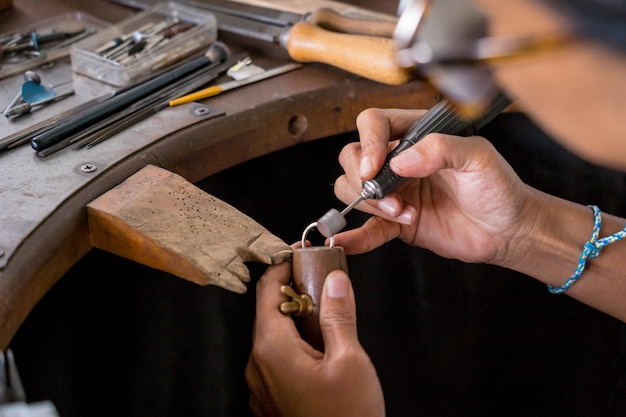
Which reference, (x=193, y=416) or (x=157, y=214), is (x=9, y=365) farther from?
(x=193, y=416)

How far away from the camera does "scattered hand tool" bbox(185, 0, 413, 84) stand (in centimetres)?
125

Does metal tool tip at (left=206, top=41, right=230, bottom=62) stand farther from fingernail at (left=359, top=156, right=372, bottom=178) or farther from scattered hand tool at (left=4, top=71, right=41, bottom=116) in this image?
fingernail at (left=359, top=156, right=372, bottom=178)

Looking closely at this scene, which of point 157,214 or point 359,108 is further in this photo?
point 359,108

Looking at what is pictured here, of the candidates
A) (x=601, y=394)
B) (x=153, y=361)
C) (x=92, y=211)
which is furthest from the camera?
(x=601, y=394)

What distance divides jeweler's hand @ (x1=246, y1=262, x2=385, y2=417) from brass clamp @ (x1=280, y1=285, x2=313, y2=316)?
0.03 ft

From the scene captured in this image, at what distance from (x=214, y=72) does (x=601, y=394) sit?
928mm

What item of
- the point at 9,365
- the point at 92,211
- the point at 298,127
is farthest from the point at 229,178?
the point at 9,365

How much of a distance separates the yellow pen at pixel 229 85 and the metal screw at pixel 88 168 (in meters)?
0.21

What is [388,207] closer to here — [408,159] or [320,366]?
[408,159]

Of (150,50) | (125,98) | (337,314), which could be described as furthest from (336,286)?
(150,50)

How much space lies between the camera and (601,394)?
4.83 feet

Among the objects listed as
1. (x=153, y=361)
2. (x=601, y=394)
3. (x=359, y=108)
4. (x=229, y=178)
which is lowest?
(x=601, y=394)

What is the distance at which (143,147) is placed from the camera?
3.52 feet

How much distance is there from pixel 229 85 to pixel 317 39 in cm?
17
